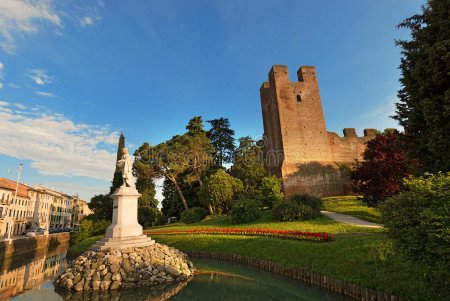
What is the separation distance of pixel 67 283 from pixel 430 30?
16.7 metres

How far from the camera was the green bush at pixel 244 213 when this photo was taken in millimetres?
24094

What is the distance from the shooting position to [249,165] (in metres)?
35.8

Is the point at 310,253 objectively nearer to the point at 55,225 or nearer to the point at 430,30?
the point at 430,30

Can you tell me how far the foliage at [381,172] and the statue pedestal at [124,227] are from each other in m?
16.8

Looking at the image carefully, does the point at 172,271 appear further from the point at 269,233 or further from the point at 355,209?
the point at 355,209

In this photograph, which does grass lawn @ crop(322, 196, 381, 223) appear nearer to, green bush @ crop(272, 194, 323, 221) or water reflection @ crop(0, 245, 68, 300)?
green bush @ crop(272, 194, 323, 221)

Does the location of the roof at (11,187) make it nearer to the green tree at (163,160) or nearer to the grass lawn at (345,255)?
the green tree at (163,160)

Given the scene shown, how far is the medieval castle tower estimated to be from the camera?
34000mm

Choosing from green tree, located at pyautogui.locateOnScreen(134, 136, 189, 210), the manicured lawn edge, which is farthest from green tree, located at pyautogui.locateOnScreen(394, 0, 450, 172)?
green tree, located at pyautogui.locateOnScreen(134, 136, 189, 210)

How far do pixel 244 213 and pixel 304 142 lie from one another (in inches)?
625

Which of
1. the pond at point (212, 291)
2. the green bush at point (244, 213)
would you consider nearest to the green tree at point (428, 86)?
the pond at point (212, 291)

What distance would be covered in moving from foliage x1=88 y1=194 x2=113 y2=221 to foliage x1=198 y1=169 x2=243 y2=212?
11.5 meters

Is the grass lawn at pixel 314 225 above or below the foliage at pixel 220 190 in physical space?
below

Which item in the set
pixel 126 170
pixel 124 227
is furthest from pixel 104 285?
pixel 126 170
